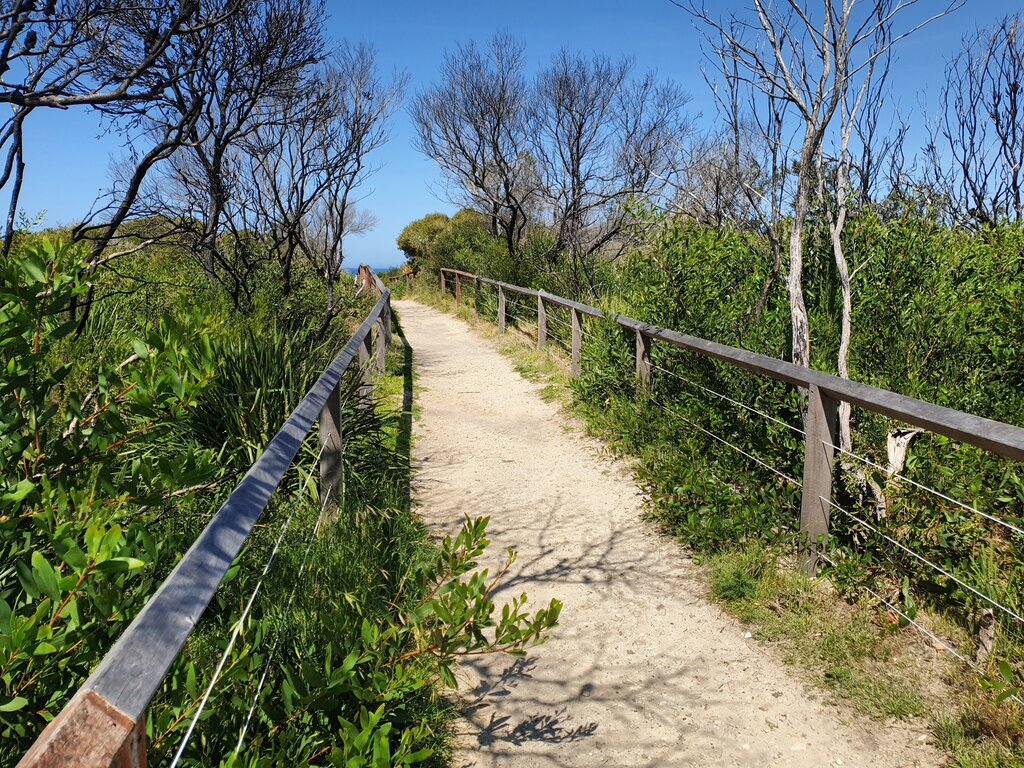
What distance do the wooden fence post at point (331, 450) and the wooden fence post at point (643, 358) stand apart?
311 cm

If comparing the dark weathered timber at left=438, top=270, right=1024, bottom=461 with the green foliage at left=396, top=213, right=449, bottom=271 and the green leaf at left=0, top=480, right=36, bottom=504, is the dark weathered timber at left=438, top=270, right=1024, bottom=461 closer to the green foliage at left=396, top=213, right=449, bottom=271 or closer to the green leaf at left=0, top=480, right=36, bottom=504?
the green leaf at left=0, top=480, right=36, bottom=504

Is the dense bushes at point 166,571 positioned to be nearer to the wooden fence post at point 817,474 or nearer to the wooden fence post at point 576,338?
the wooden fence post at point 817,474

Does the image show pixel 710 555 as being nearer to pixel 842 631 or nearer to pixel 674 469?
pixel 674 469

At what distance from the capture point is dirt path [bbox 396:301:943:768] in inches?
102

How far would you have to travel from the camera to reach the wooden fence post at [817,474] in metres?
3.51

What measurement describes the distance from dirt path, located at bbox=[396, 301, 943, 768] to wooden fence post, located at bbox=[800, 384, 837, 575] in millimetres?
585

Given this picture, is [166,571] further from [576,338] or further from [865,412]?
[576,338]

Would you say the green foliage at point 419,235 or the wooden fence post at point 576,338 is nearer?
the wooden fence post at point 576,338

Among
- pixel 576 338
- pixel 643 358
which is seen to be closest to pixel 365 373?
pixel 643 358

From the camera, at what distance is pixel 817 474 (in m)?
3.56

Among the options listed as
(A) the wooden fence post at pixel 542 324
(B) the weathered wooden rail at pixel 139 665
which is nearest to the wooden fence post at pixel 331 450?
(B) the weathered wooden rail at pixel 139 665

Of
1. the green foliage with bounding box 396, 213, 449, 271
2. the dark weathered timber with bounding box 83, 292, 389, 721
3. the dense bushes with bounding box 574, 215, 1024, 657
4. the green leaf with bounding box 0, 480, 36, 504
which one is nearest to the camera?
the dark weathered timber with bounding box 83, 292, 389, 721

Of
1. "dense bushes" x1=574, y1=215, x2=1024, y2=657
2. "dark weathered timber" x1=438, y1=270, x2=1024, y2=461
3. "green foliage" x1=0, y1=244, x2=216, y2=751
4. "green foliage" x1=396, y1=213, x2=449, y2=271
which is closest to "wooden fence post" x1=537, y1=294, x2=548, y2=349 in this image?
"dense bushes" x1=574, y1=215, x2=1024, y2=657

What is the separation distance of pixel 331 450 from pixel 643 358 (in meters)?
3.20
